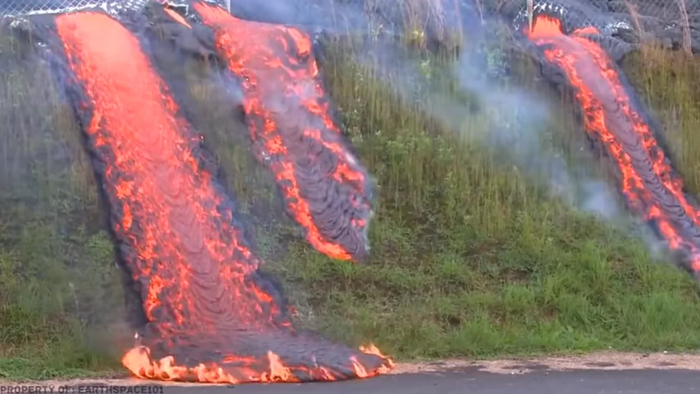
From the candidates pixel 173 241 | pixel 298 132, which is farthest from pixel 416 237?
pixel 173 241

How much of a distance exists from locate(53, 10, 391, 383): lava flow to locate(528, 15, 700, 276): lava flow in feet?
11.2

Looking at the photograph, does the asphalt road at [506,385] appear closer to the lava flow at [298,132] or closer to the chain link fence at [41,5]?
the lava flow at [298,132]

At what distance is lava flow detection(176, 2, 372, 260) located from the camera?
9.17 meters

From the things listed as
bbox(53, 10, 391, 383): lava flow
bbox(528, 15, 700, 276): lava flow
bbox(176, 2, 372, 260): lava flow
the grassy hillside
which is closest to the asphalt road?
bbox(53, 10, 391, 383): lava flow

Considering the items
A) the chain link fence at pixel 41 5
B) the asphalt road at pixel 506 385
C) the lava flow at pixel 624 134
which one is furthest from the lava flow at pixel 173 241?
the lava flow at pixel 624 134

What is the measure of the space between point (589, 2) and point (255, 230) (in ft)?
14.5

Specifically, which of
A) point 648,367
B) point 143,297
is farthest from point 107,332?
Answer: point 648,367

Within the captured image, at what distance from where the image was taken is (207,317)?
820cm

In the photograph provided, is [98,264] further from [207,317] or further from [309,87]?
[309,87]

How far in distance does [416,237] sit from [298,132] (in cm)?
150

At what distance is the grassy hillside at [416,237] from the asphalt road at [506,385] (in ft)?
2.68

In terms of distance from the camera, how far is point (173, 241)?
8516mm

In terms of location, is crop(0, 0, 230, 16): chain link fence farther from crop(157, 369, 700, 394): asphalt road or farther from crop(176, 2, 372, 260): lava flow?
crop(157, 369, 700, 394): asphalt road

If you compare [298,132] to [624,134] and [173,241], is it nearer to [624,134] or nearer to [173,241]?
[173,241]
